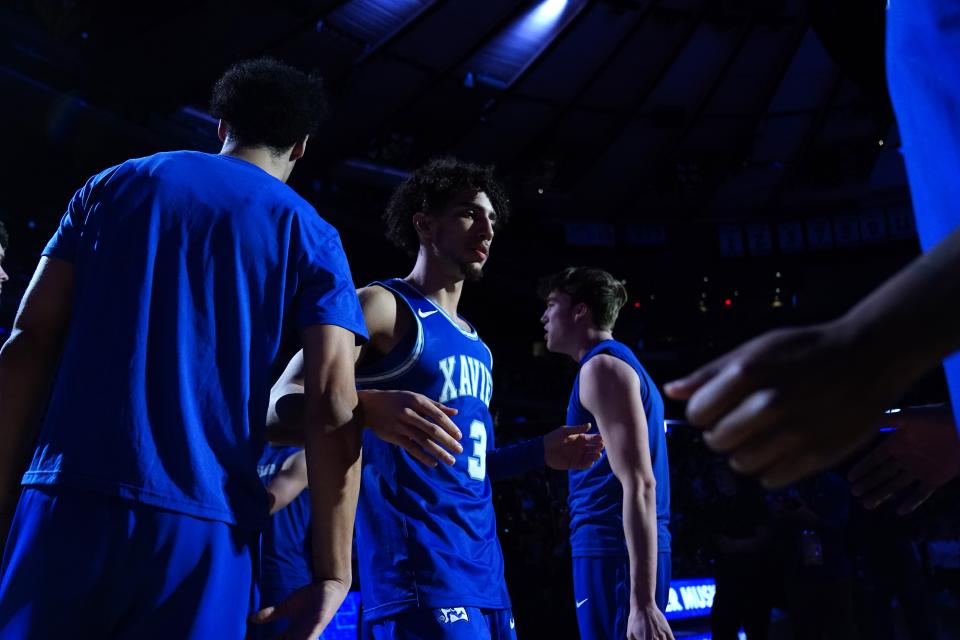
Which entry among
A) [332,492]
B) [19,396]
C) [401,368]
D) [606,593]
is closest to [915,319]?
[332,492]

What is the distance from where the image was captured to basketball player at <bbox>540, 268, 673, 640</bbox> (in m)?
3.16

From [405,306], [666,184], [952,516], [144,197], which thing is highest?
[666,184]

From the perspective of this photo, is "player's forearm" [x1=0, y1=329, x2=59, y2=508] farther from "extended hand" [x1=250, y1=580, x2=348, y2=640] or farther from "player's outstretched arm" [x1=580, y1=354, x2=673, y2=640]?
"player's outstretched arm" [x1=580, y1=354, x2=673, y2=640]

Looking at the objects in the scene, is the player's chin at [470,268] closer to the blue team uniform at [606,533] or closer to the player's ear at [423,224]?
the player's ear at [423,224]

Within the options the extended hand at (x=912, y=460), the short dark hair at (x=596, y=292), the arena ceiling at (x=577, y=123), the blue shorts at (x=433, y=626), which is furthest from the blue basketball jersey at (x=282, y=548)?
the arena ceiling at (x=577, y=123)

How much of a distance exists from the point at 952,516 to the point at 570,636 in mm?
10129

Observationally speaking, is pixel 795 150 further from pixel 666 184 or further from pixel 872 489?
pixel 872 489

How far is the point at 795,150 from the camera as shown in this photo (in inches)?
691

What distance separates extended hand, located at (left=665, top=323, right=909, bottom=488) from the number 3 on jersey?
6.52 ft

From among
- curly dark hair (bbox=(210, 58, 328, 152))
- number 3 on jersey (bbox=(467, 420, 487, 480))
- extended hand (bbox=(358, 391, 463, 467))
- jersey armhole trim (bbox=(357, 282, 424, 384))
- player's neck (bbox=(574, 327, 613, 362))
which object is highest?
player's neck (bbox=(574, 327, 613, 362))

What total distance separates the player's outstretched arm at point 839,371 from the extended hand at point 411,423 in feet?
3.59

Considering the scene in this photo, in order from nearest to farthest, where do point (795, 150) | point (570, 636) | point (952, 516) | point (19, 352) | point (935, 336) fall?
point (935, 336) → point (19, 352) → point (570, 636) → point (952, 516) → point (795, 150)

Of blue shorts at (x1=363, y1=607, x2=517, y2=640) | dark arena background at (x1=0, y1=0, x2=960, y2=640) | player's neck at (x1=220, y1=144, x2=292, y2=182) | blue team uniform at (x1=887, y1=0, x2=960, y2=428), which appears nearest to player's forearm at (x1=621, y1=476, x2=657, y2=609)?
blue shorts at (x1=363, y1=607, x2=517, y2=640)

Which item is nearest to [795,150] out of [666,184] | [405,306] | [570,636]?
[666,184]
